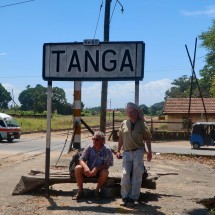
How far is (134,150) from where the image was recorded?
7.55 metres

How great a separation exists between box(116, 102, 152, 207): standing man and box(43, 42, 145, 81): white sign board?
0.72 m

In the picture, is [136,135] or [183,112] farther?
[183,112]

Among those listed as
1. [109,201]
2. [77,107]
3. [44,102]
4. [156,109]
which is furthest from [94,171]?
[156,109]

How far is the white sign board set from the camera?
7.87 metres

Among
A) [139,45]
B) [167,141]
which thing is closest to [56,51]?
[139,45]

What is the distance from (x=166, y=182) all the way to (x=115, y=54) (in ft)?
13.0

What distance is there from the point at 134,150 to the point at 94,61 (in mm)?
1773

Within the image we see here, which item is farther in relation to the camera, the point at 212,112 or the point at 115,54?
the point at 212,112

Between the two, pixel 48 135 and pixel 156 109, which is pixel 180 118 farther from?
pixel 156 109

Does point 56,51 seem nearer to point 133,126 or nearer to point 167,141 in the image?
point 133,126

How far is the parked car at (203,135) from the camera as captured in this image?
2727 cm

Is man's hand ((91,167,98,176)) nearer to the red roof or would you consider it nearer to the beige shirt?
the beige shirt

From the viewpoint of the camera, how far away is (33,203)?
7.64 meters

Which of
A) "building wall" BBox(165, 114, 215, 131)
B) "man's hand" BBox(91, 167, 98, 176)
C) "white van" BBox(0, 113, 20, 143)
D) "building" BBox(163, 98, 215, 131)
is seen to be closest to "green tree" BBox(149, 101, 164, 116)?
"building" BBox(163, 98, 215, 131)
